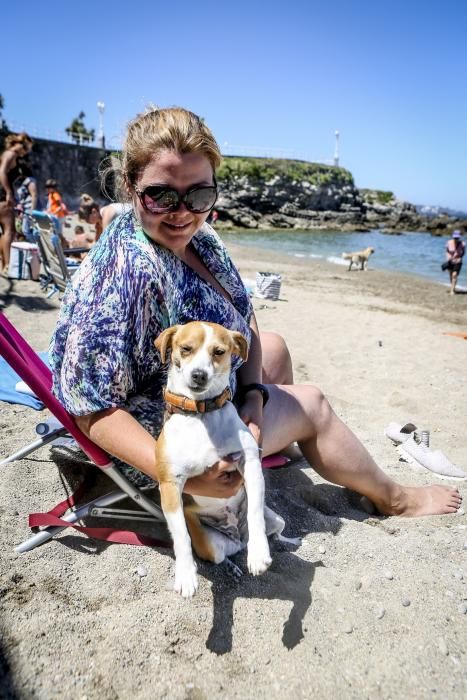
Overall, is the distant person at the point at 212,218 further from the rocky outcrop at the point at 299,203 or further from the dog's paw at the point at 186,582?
the rocky outcrop at the point at 299,203

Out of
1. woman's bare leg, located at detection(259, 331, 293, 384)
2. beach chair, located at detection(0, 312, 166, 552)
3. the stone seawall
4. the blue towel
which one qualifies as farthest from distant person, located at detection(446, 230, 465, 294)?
the stone seawall

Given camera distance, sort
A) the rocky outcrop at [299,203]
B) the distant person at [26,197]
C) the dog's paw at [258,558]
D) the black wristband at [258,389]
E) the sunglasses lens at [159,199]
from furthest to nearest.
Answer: the rocky outcrop at [299,203] < the distant person at [26,197] < the black wristband at [258,389] < the sunglasses lens at [159,199] < the dog's paw at [258,558]

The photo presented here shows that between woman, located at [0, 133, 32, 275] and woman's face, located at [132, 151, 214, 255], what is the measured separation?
8.07 metres

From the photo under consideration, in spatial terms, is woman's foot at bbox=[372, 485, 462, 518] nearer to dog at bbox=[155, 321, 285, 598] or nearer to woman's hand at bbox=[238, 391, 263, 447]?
woman's hand at bbox=[238, 391, 263, 447]

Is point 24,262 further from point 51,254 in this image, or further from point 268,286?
point 268,286

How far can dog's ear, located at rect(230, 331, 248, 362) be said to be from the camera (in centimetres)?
219

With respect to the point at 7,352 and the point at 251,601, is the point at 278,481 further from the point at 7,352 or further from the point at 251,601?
the point at 7,352

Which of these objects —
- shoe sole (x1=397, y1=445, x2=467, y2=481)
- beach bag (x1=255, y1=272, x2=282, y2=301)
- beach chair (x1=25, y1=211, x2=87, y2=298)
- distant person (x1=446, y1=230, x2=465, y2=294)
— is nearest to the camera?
shoe sole (x1=397, y1=445, x2=467, y2=481)

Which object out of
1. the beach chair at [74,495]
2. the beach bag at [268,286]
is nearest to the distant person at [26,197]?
the beach bag at [268,286]

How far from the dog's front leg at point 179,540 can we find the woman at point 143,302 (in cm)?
12

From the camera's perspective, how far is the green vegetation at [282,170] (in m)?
56.5

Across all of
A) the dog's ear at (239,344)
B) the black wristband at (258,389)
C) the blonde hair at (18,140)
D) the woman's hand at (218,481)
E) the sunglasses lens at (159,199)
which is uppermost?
the blonde hair at (18,140)

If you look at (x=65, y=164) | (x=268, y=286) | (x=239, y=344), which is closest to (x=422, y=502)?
(x=239, y=344)

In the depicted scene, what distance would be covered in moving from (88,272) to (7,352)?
0.53 meters
